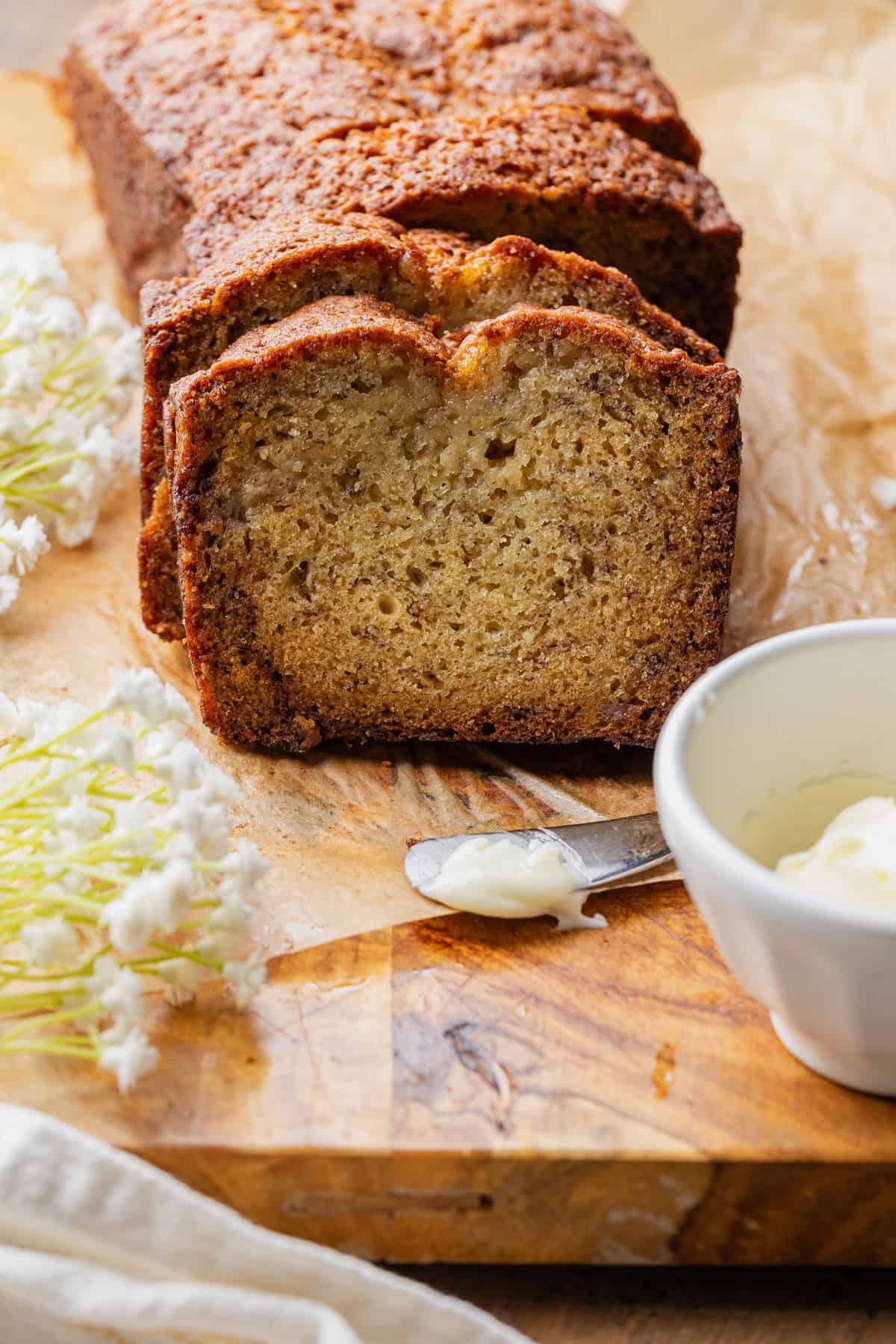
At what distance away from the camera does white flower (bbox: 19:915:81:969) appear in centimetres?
217

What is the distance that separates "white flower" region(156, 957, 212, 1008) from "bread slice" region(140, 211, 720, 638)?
1168 millimetres

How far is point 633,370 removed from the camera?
2691mm

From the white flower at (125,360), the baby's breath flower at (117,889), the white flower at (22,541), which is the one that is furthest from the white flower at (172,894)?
the white flower at (125,360)

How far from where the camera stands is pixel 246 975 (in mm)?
2248

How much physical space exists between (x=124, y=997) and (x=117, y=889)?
0.27 meters

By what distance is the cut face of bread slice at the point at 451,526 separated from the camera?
2686 mm

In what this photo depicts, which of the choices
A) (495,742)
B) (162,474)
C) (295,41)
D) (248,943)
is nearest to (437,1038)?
(248,943)

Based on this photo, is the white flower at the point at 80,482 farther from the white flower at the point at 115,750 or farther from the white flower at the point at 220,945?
the white flower at the point at 220,945

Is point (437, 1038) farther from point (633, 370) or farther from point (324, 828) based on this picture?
point (633, 370)

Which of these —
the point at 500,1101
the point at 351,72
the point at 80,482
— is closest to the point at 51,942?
the point at 500,1101

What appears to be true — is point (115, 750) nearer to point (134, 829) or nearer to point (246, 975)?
point (134, 829)

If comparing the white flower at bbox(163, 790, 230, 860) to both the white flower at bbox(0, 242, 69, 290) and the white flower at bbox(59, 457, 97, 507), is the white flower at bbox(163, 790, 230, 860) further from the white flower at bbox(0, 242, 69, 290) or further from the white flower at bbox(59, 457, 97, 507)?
the white flower at bbox(0, 242, 69, 290)

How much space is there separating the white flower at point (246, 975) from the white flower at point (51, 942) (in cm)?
22

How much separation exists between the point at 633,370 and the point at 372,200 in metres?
0.73
